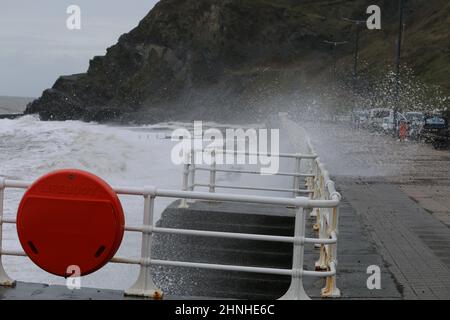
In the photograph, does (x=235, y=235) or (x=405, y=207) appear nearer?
(x=235, y=235)

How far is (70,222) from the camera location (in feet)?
18.1

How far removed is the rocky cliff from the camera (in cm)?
11281

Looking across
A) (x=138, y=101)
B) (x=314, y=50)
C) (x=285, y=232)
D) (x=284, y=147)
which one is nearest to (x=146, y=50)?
(x=138, y=101)

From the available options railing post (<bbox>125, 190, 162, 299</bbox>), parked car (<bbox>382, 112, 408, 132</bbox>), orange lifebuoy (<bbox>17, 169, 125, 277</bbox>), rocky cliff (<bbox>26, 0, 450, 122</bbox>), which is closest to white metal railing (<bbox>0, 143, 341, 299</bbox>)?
railing post (<bbox>125, 190, 162, 299</bbox>)

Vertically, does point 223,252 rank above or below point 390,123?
below

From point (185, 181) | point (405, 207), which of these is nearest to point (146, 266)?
point (185, 181)

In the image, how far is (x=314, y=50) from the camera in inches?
4633

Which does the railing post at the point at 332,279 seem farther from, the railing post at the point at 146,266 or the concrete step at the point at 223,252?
the concrete step at the point at 223,252

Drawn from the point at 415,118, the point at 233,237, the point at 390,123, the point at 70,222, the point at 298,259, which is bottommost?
the point at 298,259

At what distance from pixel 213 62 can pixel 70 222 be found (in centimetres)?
11529

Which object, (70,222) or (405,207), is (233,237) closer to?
(70,222)

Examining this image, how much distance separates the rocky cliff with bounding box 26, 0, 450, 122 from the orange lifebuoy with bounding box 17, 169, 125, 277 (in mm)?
101510

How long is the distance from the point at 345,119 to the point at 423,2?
198ft

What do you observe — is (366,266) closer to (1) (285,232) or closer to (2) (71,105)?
(1) (285,232)
